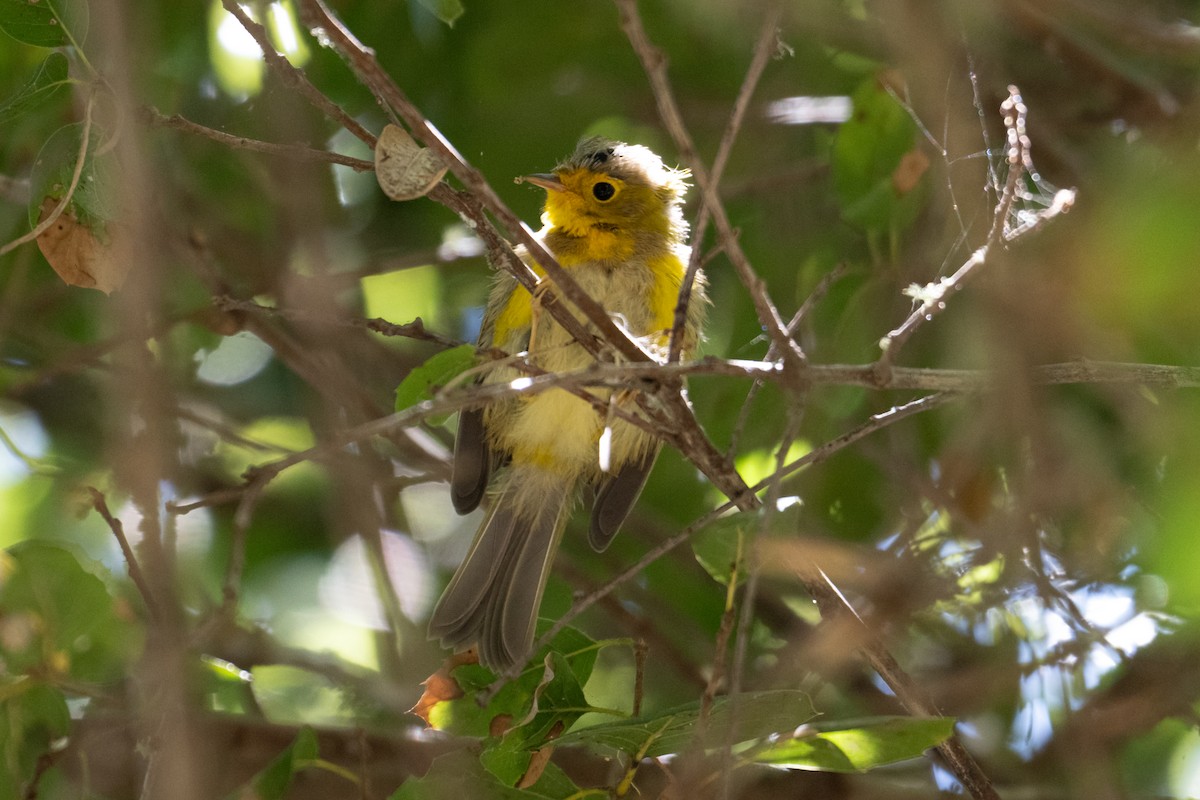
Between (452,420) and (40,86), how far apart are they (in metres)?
2.45

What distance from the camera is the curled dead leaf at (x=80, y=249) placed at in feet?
8.38

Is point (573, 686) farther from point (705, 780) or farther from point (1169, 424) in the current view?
point (1169, 424)

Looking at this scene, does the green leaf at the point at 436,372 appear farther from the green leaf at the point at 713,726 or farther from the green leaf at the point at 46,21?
the green leaf at the point at 46,21

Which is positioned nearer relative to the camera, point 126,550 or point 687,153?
point 687,153

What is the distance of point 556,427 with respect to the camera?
12.6 feet

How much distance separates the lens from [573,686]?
260cm

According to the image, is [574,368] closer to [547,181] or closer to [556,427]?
[556,427]

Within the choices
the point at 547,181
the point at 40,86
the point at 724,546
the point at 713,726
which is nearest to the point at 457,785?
the point at 713,726

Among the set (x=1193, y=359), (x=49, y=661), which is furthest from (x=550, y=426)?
(x=1193, y=359)

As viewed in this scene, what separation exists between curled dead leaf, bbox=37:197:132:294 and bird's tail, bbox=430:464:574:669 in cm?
133

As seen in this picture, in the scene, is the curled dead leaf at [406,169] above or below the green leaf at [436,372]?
above

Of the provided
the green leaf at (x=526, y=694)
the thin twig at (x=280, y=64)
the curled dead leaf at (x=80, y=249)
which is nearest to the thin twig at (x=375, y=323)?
the curled dead leaf at (x=80, y=249)

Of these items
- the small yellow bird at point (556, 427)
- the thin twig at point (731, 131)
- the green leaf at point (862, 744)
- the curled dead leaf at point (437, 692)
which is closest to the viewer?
the thin twig at point (731, 131)

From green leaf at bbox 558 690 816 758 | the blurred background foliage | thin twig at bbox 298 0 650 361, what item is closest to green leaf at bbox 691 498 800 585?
the blurred background foliage
